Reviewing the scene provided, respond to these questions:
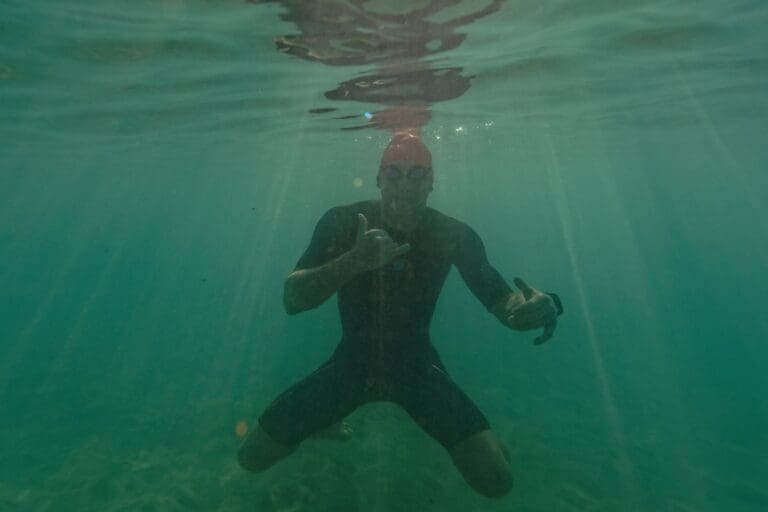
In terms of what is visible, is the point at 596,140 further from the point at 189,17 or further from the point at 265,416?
the point at 265,416

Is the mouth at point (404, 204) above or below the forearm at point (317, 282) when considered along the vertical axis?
above

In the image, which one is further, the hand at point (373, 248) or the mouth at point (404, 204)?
the mouth at point (404, 204)

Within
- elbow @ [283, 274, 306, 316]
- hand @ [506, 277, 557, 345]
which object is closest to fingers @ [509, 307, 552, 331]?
hand @ [506, 277, 557, 345]

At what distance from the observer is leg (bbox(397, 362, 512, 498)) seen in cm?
577

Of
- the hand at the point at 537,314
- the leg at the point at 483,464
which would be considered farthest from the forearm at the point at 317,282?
the leg at the point at 483,464

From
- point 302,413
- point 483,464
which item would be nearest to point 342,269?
point 302,413

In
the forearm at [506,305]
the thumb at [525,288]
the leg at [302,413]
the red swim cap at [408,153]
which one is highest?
the red swim cap at [408,153]

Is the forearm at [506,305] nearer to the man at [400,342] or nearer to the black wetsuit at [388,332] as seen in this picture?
the man at [400,342]

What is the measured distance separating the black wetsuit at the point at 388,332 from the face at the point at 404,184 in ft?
1.25

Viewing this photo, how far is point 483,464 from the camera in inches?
226

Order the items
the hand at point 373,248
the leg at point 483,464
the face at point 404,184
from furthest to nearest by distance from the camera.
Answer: the leg at point 483,464, the face at point 404,184, the hand at point 373,248

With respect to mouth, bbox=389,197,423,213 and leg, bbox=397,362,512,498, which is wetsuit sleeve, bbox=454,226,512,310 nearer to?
mouth, bbox=389,197,423,213

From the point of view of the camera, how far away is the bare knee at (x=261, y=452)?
6168 millimetres

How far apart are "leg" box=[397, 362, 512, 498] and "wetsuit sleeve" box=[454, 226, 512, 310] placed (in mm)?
1174
